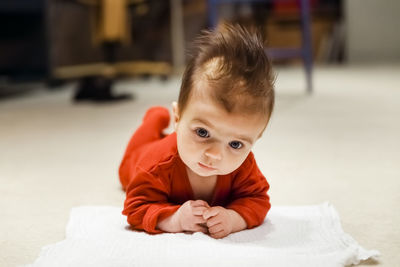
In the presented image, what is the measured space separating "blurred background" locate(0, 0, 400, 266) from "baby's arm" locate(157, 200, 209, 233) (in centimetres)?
20

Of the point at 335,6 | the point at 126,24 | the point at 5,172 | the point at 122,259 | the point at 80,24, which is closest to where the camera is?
the point at 122,259

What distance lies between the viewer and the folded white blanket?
0.65m

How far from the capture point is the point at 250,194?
32.0 inches

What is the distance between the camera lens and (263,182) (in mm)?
821

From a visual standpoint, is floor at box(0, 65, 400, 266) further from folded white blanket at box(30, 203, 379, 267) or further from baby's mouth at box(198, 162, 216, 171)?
baby's mouth at box(198, 162, 216, 171)

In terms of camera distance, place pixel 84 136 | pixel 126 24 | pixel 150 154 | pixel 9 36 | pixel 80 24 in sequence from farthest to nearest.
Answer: pixel 80 24, pixel 9 36, pixel 126 24, pixel 84 136, pixel 150 154

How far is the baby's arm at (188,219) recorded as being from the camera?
74 cm

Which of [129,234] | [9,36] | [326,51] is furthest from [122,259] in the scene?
[326,51]

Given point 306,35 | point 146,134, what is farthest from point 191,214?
point 306,35

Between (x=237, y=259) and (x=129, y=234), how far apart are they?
0.19 meters

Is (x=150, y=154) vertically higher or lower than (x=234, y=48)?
lower

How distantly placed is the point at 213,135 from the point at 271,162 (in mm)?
614

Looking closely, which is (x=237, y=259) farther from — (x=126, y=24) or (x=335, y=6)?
(x=335, y=6)

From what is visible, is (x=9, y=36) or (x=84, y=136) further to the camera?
(x=9, y=36)
